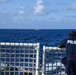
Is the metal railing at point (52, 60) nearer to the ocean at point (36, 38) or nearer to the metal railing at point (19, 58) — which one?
the metal railing at point (19, 58)

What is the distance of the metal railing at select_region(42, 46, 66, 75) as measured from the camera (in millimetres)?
9023

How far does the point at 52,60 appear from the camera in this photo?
9.02m

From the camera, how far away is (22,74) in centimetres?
990

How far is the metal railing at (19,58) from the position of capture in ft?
29.7

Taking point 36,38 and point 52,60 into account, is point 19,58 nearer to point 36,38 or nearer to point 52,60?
point 52,60

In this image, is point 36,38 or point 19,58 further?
point 36,38

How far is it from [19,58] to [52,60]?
32.5 inches

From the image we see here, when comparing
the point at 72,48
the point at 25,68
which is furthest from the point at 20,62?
the point at 72,48

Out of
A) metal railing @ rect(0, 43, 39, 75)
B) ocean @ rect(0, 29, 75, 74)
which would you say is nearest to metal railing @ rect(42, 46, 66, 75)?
metal railing @ rect(0, 43, 39, 75)

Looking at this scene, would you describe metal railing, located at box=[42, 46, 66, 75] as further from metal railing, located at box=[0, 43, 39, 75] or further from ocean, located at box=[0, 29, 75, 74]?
ocean, located at box=[0, 29, 75, 74]

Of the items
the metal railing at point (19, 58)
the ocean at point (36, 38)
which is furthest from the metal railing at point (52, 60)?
the ocean at point (36, 38)

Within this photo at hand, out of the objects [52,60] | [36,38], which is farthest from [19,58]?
[36,38]

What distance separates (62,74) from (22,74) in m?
1.23

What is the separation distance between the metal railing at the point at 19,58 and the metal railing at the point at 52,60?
20 cm
